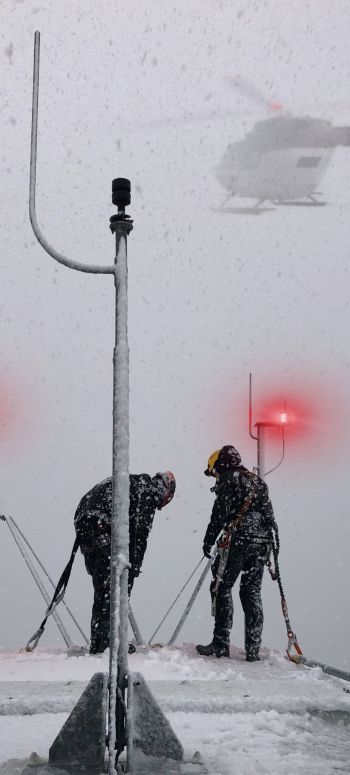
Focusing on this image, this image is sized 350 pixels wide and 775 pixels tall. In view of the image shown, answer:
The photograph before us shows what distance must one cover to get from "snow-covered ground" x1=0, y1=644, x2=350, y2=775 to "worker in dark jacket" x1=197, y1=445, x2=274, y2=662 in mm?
316

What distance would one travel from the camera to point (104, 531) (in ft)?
22.4

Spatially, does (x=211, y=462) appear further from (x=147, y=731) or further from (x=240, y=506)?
(x=147, y=731)

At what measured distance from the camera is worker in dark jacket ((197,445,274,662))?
22.9 feet

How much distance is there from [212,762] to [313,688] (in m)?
1.99

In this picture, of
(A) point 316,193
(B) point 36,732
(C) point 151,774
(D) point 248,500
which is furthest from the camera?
(A) point 316,193

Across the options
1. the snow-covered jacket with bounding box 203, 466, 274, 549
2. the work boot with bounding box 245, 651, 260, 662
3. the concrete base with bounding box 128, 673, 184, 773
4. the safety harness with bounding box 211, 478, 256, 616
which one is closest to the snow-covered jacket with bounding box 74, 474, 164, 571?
the snow-covered jacket with bounding box 203, 466, 274, 549

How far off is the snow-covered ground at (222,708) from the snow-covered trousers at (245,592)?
0.85 ft

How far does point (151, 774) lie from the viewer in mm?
3502

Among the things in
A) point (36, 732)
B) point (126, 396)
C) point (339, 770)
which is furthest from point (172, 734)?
point (126, 396)

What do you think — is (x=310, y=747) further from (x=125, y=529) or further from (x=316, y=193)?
(x=316, y=193)

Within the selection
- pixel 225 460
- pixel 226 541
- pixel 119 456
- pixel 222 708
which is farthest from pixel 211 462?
pixel 119 456

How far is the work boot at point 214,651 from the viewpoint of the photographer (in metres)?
7.02

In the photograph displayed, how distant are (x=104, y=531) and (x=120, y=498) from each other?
2928mm

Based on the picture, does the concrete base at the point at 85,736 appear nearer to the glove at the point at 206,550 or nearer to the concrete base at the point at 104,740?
the concrete base at the point at 104,740
